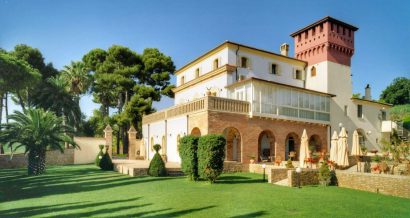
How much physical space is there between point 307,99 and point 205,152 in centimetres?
1461

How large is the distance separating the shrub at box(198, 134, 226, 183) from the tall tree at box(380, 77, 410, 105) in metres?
62.9

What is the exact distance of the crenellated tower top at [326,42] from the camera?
104 ft

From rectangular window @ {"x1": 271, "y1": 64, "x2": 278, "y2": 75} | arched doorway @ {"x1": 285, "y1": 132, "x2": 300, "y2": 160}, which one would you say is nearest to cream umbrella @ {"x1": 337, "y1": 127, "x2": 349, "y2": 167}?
arched doorway @ {"x1": 285, "y1": 132, "x2": 300, "y2": 160}

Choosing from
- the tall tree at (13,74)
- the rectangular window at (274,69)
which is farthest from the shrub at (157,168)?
the tall tree at (13,74)

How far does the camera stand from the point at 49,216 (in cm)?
952

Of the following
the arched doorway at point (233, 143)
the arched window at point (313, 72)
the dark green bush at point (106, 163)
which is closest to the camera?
the arched doorway at point (233, 143)

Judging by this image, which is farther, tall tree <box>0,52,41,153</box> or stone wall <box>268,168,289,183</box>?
tall tree <box>0,52,41,153</box>

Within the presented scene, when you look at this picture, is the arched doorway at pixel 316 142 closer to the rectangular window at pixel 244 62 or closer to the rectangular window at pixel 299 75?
the rectangular window at pixel 299 75

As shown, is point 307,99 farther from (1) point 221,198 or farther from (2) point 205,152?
(1) point 221,198

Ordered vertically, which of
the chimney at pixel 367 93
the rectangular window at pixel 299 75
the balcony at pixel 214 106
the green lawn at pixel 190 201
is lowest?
the green lawn at pixel 190 201

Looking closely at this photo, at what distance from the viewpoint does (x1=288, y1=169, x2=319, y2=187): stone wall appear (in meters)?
15.9

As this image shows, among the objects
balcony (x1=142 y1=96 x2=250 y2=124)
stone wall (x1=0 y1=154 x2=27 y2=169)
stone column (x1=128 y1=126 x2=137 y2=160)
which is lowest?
stone wall (x1=0 y1=154 x2=27 y2=169)

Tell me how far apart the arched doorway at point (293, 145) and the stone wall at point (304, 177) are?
8.62 metres

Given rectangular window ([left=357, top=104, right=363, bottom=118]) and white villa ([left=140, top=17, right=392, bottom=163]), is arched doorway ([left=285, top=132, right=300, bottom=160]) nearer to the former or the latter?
white villa ([left=140, top=17, right=392, bottom=163])
